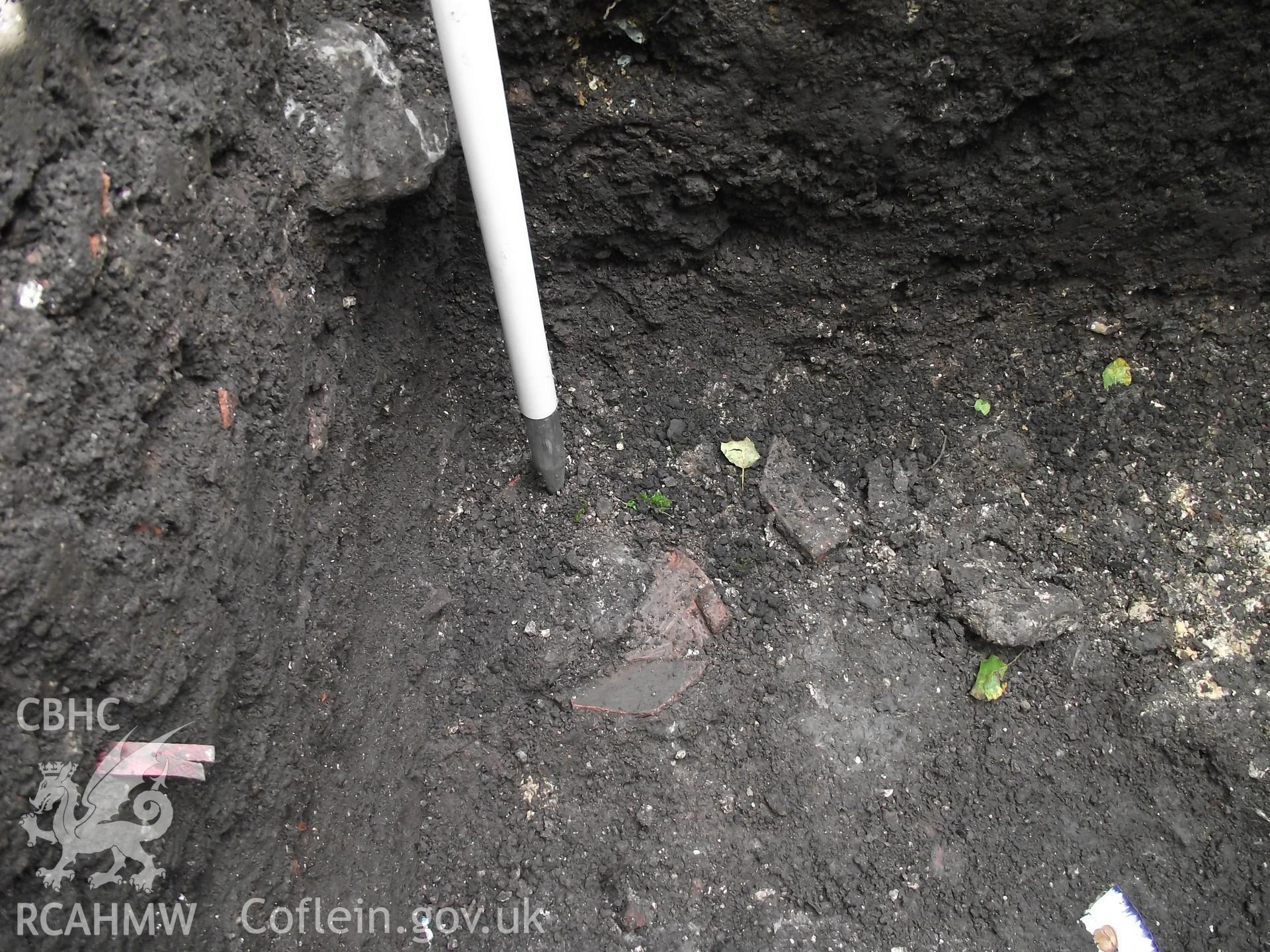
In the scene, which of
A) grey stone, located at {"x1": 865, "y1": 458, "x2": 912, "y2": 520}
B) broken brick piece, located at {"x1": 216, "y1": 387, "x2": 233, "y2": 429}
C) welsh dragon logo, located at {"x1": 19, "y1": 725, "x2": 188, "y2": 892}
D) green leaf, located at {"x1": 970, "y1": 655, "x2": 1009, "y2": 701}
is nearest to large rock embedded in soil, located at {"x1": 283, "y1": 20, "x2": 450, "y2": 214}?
broken brick piece, located at {"x1": 216, "y1": 387, "x2": 233, "y2": 429}

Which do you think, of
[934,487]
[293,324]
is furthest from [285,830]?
[934,487]

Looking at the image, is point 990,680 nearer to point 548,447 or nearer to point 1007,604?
point 1007,604

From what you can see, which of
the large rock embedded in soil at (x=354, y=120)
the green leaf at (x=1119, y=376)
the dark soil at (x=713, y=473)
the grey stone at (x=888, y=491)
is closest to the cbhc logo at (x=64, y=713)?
the dark soil at (x=713, y=473)

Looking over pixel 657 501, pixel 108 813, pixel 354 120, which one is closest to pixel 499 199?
pixel 354 120

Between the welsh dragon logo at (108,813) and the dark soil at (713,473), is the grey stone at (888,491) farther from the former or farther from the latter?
the welsh dragon logo at (108,813)

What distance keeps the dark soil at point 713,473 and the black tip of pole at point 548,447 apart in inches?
3.8

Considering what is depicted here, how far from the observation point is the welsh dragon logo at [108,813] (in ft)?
4.34

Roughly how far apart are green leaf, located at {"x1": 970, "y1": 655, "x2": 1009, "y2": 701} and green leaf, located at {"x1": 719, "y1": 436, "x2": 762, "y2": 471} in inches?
34.5

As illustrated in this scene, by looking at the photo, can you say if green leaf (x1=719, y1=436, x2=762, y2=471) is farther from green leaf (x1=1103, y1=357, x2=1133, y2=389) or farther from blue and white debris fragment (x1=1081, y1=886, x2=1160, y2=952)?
blue and white debris fragment (x1=1081, y1=886, x2=1160, y2=952)

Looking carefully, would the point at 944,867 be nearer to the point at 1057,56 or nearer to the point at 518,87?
the point at 1057,56

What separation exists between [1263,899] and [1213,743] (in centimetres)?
37

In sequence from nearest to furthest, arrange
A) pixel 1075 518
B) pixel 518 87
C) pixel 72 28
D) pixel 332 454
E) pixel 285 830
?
pixel 72 28
pixel 285 830
pixel 332 454
pixel 518 87
pixel 1075 518

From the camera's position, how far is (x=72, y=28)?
1350 millimetres

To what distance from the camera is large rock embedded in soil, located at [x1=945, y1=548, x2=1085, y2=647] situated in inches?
92.4
